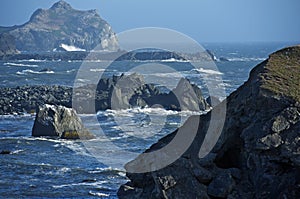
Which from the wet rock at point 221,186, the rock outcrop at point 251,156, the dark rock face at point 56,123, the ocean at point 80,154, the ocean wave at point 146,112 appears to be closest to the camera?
the rock outcrop at point 251,156

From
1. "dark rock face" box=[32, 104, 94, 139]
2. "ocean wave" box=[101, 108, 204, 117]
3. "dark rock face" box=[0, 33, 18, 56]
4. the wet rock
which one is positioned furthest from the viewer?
"dark rock face" box=[0, 33, 18, 56]

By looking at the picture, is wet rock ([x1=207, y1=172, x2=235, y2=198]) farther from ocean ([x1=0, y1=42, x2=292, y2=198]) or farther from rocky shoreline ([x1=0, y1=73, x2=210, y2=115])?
rocky shoreline ([x1=0, y1=73, x2=210, y2=115])

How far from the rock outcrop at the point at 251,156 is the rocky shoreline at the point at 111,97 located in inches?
1357

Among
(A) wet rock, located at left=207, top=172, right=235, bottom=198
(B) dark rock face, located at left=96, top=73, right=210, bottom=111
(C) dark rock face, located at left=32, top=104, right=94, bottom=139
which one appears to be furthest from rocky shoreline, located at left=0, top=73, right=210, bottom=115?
(A) wet rock, located at left=207, top=172, right=235, bottom=198

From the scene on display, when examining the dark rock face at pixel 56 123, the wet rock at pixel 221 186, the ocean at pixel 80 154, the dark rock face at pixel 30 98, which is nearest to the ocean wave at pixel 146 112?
the ocean at pixel 80 154

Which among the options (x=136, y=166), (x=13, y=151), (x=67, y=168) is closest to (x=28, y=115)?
(x=13, y=151)

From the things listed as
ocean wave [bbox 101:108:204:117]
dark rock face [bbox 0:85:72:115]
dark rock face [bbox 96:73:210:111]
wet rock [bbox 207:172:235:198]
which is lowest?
ocean wave [bbox 101:108:204:117]

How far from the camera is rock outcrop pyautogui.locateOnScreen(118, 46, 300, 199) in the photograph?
1150 cm

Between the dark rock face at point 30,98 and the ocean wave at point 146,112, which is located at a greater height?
the dark rock face at point 30,98

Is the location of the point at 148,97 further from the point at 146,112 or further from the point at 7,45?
the point at 7,45

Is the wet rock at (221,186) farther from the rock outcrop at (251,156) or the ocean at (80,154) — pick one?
the ocean at (80,154)

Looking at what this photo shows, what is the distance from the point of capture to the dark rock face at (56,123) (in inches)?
1321

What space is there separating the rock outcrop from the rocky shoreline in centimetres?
3447

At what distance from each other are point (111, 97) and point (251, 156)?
1533 inches
